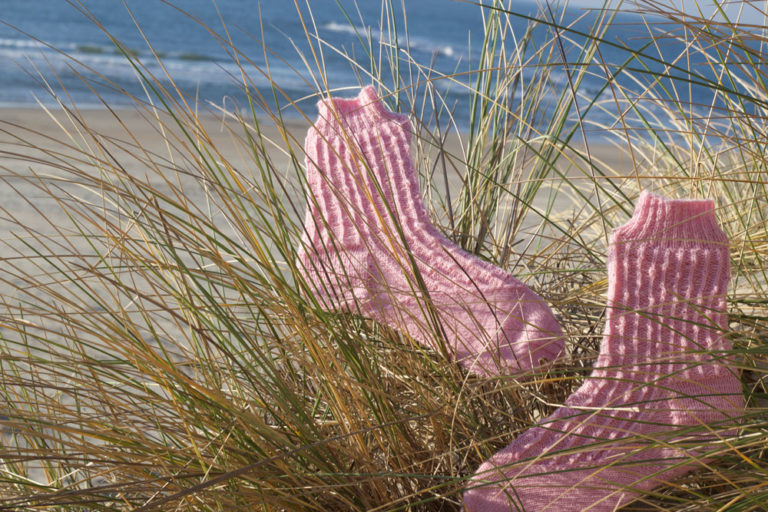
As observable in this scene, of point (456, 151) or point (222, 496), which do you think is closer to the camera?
point (222, 496)

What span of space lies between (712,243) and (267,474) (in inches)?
25.1

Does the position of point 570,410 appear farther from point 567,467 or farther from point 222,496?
point 222,496

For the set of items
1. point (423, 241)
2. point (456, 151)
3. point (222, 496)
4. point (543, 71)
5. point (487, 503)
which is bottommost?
point (487, 503)

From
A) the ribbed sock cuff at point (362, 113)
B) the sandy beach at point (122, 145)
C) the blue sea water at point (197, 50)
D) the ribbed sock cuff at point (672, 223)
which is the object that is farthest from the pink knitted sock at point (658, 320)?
the sandy beach at point (122, 145)

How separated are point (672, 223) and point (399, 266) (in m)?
0.41

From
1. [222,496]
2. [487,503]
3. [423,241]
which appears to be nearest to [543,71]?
[423,241]

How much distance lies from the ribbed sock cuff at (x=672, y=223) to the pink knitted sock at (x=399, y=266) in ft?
0.52

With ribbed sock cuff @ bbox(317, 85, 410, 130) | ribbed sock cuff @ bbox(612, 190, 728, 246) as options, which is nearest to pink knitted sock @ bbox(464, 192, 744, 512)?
ribbed sock cuff @ bbox(612, 190, 728, 246)

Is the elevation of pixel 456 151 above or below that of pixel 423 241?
above

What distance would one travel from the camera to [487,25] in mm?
1562

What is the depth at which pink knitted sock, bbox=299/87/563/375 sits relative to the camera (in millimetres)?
1041

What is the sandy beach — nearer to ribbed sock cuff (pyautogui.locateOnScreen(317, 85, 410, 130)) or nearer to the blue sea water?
the blue sea water

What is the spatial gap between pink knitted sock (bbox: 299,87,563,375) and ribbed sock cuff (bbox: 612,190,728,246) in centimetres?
16

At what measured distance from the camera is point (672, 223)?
3.24 feet
